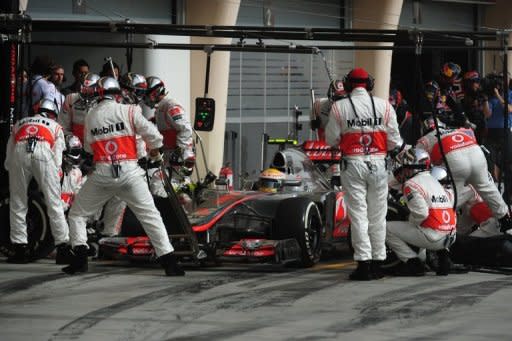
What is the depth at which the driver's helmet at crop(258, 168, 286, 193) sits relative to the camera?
15.3 meters

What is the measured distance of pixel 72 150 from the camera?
1550cm

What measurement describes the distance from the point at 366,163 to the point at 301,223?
3.57ft

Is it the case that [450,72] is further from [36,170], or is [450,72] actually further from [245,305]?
[245,305]

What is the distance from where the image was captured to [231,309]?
37.7ft

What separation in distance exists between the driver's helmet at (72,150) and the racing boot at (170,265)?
2413mm

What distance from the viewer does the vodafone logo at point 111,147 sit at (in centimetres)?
1346

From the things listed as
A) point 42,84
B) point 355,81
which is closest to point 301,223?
point 355,81

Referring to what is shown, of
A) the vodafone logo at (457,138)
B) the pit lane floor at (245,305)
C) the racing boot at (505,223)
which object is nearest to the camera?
the pit lane floor at (245,305)

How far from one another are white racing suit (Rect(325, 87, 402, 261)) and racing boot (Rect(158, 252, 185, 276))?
1682mm

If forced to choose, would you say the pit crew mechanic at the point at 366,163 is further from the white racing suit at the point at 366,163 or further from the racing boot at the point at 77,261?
the racing boot at the point at 77,261

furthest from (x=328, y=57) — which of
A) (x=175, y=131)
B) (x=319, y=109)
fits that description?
(x=175, y=131)

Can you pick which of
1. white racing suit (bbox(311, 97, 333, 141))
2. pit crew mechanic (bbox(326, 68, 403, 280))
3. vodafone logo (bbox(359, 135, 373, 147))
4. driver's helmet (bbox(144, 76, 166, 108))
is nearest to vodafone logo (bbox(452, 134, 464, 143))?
pit crew mechanic (bbox(326, 68, 403, 280))

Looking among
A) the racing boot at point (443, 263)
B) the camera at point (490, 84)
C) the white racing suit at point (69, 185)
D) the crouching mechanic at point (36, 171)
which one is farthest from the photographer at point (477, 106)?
the crouching mechanic at point (36, 171)

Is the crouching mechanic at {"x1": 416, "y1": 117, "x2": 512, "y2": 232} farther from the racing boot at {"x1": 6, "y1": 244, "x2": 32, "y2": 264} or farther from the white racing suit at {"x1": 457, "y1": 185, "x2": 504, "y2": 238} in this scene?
the racing boot at {"x1": 6, "y1": 244, "x2": 32, "y2": 264}
